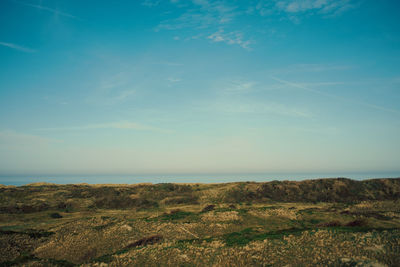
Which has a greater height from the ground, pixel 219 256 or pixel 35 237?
pixel 219 256

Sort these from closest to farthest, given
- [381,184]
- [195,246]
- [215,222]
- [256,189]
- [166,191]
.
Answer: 1. [195,246]
2. [215,222]
3. [381,184]
4. [256,189]
5. [166,191]

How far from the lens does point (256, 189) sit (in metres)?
79.6

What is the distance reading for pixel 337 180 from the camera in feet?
262

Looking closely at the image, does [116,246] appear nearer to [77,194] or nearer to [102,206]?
[102,206]

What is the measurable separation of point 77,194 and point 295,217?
7101cm

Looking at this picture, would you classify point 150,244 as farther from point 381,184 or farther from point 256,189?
point 381,184

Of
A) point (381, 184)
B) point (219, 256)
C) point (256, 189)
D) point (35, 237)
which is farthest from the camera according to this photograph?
point (256, 189)

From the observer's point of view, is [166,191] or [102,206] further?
[166,191]

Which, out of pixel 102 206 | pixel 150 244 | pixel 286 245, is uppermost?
pixel 286 245

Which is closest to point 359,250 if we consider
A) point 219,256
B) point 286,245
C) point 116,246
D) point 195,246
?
point 286,245

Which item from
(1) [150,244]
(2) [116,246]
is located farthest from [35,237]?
(1) [150,244]

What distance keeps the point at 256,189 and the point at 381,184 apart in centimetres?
4074

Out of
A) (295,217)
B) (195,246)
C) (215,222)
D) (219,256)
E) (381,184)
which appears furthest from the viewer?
(381,184)

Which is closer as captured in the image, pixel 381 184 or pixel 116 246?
pixel 116 246
